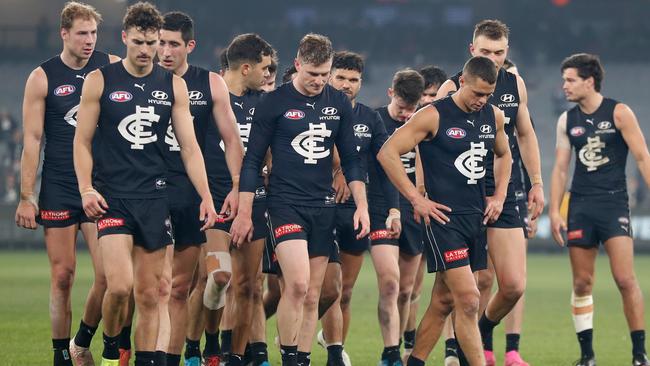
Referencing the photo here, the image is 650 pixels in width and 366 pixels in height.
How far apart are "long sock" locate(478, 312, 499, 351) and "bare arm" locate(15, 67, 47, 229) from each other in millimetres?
4173

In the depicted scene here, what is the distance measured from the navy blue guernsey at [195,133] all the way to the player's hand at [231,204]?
382mm

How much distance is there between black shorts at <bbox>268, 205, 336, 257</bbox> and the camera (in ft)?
35.3

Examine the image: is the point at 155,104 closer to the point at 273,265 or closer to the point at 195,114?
the point at 195,114

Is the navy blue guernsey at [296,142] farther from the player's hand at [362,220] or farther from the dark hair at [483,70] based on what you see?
the dark hair at [483,70]

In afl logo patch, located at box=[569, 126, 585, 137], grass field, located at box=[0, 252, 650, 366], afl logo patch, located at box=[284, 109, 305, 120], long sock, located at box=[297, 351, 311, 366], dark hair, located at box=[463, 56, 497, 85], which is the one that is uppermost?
dark hair, located at box=[463, 56, 497, 85]

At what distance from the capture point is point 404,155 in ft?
42.3

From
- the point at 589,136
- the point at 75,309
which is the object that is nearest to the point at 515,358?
the point at 589,136

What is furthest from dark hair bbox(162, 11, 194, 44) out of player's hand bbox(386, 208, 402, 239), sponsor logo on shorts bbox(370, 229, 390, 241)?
sponsor logo on shorts bbox(370, 229, 390, 241)

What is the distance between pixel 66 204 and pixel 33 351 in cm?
249

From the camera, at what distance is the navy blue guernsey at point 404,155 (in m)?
12.9

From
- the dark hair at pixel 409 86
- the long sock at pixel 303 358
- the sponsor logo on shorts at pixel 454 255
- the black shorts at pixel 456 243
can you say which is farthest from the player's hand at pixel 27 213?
the dark hair at pixel 409 86

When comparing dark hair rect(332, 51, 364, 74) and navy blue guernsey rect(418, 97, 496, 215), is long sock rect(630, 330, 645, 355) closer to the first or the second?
navy blue guernsey rect(418, 97, 496, 215)

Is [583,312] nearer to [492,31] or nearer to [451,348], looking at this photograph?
[451,348]

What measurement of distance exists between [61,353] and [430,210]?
10.9ft
